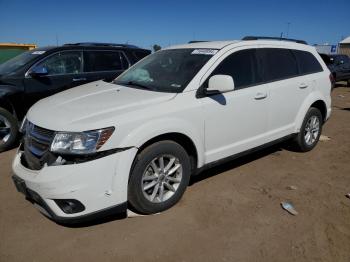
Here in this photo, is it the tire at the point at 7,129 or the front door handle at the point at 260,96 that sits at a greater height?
the front door handle at the point at 260,96

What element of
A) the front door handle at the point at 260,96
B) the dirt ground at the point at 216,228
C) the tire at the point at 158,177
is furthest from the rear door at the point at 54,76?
the front door handle at the point at 260,96

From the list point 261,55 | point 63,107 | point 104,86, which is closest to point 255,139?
point 261,55

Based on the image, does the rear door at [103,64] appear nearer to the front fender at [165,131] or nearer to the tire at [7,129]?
the tire at [7,129]

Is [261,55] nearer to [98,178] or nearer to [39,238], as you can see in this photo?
[98,178]

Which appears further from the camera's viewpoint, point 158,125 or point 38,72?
point 38,72

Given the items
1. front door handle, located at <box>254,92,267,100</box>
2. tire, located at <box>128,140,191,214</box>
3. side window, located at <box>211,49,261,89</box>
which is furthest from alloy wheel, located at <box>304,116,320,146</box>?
tire, located at <box>128,140,191,214</box>

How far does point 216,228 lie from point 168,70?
197cm

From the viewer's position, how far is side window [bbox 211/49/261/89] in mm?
4090

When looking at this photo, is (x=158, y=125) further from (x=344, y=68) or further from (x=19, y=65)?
(x=344, y=68)

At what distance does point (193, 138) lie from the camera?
367 centimetres

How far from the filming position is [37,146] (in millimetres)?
3270

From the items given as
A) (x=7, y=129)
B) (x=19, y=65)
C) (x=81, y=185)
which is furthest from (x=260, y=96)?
(x=19, y=65)

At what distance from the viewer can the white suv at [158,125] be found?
118 inches

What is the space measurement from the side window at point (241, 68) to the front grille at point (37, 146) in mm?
1959
